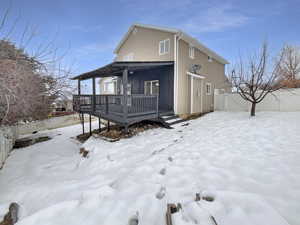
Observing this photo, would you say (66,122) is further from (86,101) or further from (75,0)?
(75,0)

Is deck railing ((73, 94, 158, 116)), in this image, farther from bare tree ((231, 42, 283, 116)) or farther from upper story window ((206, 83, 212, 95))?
upper story window ((206, 83, 212, 95))

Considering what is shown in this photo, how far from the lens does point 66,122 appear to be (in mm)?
15578

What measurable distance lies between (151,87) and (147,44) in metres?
3.14

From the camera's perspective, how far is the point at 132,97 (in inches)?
276

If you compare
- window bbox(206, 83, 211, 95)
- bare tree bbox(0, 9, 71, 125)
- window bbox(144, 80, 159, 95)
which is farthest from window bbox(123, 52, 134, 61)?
window bbox(206, 83, 211, 95)

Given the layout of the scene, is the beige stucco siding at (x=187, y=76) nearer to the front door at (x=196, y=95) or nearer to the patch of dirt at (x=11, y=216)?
the front door at (x=196, y=95)

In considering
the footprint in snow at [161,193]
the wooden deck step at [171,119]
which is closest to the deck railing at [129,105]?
the wooden deck step at [171,119]

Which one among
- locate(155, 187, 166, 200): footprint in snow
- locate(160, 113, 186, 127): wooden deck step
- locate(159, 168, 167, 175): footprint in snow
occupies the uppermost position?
locate(160, 113, 186, 127): wooden deck step

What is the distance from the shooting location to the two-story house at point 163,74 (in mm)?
7918

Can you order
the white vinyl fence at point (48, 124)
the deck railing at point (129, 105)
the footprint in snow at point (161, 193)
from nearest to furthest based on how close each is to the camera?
the footprint in snow at point (161, 193) < the deck railing at point (129, 105) < the white vinyl fence at point (48, 124)

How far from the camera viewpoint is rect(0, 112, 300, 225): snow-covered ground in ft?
6.98

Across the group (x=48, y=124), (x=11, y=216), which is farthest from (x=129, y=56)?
(x=11, y=216)

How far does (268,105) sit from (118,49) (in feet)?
41.5

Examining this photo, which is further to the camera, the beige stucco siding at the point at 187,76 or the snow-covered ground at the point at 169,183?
the beige stucco siding at the point at 187,76
